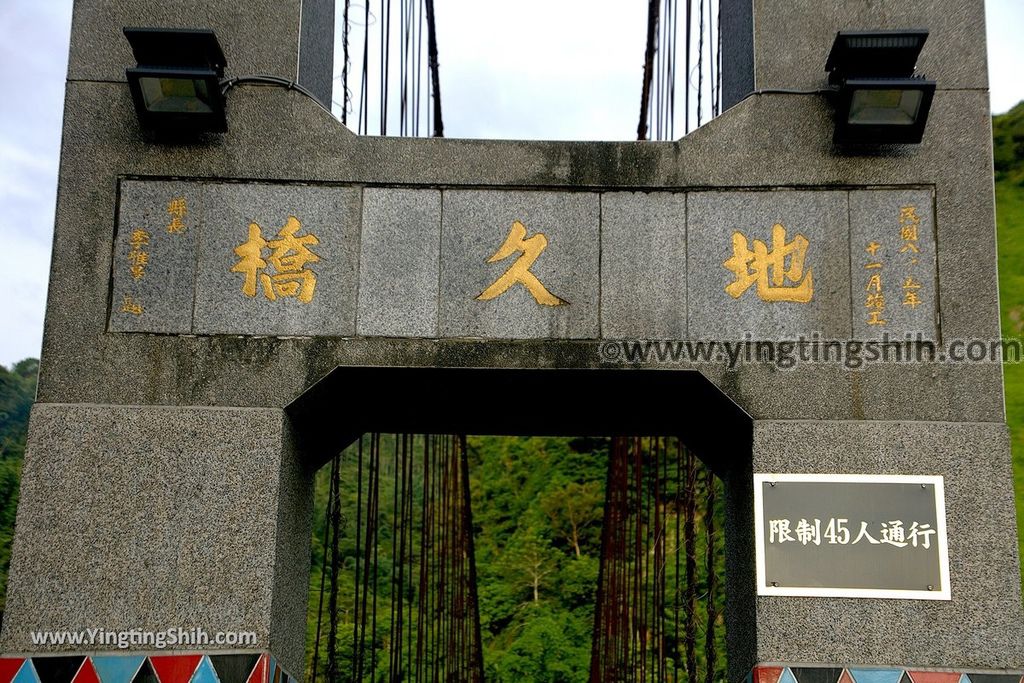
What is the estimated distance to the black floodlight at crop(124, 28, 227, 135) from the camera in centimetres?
484

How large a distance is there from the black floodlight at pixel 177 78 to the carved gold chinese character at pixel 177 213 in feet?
1.12

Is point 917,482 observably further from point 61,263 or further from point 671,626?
point 671,626

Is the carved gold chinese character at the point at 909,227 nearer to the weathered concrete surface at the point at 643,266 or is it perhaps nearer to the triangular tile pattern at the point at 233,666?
the weathered concrete surface at the point at 643,266

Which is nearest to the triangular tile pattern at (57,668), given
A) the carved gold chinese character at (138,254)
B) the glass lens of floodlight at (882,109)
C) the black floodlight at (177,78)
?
the carved gold chinese character at (138,254)

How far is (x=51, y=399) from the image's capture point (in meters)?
4.80

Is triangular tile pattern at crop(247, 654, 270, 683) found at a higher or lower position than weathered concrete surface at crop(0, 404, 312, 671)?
lower

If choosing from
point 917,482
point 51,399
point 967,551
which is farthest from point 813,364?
point 51,399

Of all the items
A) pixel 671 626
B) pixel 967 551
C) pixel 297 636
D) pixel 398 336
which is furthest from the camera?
pixel 671 626

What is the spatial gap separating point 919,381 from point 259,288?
274 centimetres

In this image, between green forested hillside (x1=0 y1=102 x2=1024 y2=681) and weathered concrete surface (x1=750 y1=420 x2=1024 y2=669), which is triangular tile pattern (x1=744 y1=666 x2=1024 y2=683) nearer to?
weathered concrete surface (x1=750 y1=420 x2=1024 y2=669)

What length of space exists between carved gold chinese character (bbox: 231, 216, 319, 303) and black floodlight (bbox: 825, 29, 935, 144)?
231cm

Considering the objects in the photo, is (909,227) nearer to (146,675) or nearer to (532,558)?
(146,675)

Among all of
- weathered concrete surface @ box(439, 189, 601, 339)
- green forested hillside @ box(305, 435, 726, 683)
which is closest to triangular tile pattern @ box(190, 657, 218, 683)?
weathered concrete surface @ box(439, 189, 601, 339)

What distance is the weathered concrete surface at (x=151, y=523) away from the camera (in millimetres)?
4555
